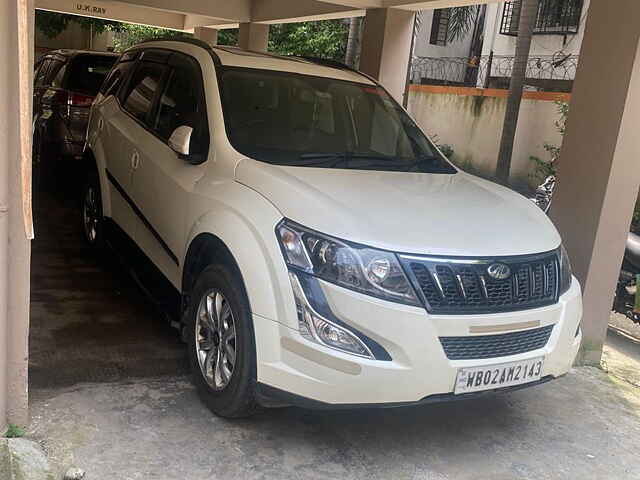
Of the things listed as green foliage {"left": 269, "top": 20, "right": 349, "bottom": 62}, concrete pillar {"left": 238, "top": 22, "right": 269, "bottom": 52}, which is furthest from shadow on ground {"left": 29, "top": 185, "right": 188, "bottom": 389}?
green foliage {"left": 269, "top": 20, "right": 349, "bottom": 62}

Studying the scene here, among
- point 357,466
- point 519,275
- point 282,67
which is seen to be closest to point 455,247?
point 519,275

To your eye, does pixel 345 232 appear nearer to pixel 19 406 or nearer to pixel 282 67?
pixel 19 406

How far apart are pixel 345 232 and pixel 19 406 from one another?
5.74 ft

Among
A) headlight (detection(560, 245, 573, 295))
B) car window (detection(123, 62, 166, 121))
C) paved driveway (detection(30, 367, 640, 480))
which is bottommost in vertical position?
paved driveway (detection(30, 367, 640, 480))

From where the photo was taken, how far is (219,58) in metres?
4.64

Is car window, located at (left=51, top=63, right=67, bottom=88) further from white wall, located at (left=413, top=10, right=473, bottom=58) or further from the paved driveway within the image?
white wall, located at (left=413, top=10, right=473, bottom=58)

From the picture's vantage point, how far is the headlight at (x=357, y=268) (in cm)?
315

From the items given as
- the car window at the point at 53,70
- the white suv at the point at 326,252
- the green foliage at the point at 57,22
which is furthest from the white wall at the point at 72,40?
the white suv at the point at 326,252

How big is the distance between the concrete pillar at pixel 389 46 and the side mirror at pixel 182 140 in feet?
12.8

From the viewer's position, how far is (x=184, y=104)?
4.68 m

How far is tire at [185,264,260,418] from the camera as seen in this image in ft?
11.2

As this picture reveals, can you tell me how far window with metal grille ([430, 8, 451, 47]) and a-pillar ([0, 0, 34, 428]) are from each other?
68.3ft

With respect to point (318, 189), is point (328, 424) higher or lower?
lower

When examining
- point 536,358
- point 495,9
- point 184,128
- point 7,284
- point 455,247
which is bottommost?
point 536,358
